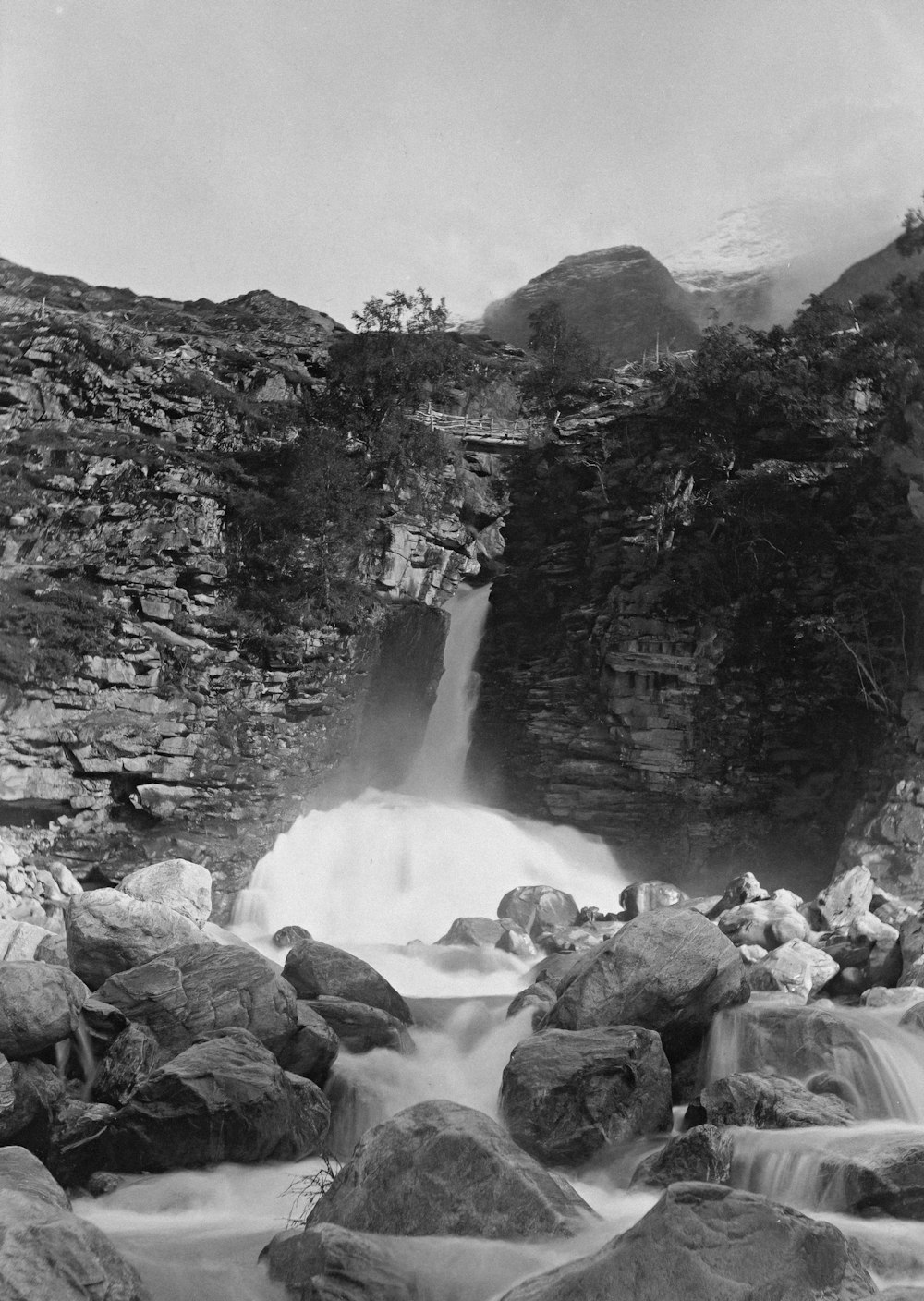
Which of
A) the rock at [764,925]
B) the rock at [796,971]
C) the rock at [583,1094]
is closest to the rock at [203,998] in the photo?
the rock at [583,1094]

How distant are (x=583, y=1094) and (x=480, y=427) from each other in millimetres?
24694

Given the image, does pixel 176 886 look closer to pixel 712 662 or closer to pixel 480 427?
pixel 712 662

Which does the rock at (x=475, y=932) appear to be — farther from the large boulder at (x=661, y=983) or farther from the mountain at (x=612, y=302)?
the mountain at (x=612, y=302)

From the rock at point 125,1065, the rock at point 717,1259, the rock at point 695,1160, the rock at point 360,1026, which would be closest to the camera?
the rock at point 717,1259

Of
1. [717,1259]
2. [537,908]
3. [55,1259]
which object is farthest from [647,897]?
[55,1259]

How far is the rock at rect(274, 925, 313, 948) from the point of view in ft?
58.2

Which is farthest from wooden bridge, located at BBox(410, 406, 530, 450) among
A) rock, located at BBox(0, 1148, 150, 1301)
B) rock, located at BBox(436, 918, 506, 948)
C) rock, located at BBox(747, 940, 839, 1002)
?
rock, located at BBox(0, 1148, 150, 1301)

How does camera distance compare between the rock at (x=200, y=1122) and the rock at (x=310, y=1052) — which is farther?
the rock at (x=310, y=1052)

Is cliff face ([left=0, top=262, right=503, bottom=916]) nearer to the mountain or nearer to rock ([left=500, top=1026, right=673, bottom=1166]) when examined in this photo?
rock ([left=500, top=1026, right=673, bottom=1166])

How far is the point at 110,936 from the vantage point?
1251 centimetres

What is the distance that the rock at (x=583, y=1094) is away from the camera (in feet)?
29.8

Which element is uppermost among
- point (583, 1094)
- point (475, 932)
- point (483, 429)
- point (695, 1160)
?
point (483, 429)

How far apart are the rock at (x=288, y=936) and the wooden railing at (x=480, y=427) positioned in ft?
56.2

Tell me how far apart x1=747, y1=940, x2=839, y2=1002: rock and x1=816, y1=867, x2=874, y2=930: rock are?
9.12 feet
